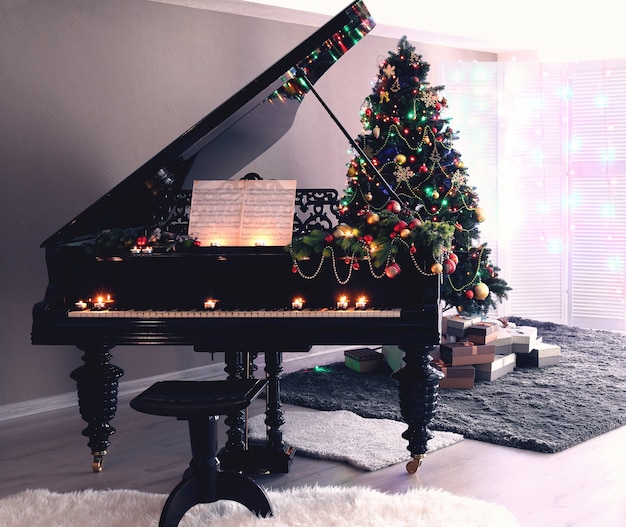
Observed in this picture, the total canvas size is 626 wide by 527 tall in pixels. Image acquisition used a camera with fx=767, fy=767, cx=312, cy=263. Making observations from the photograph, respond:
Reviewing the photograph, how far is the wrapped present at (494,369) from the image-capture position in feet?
16.9

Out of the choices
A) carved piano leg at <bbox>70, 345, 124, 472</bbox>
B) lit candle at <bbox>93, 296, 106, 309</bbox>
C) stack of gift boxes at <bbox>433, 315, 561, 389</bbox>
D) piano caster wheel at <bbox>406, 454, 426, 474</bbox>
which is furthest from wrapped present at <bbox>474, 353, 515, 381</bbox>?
lit candle at <bbox>93, 296, 106, 309</bbox>

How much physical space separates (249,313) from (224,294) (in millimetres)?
225

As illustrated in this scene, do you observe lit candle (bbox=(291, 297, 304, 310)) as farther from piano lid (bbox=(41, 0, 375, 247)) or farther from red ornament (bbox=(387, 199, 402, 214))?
piano lid (bbox=(41, 0, 375, 247))

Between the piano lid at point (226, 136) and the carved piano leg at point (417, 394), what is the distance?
1.26m

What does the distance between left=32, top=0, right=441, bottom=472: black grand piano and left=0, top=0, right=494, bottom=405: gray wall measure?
1.28 metres

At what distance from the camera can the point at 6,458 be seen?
3873mm

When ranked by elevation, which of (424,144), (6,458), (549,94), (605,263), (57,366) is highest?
(549,94)

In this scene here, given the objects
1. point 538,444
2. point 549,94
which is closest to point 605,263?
point 549,94

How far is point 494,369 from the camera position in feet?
17.0

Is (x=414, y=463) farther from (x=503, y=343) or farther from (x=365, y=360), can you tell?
(x=503, y=343)

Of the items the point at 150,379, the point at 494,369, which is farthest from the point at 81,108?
the point at 494,369

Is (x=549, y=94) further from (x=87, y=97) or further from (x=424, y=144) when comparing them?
(x=87, y=97)

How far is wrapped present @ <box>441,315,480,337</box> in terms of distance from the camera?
17.5 ft

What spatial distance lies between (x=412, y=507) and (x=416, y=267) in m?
0.96
